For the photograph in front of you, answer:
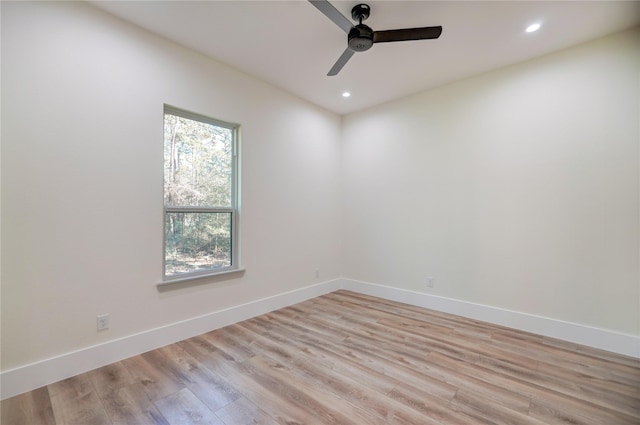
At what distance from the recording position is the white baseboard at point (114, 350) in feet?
6.17

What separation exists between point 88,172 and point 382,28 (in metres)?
→ 2.77

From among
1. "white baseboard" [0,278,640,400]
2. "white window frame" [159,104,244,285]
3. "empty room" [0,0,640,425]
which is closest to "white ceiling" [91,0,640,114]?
"empty room" [0,0,640,425]

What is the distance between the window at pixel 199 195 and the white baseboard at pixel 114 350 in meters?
0.49

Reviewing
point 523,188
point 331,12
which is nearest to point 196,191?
point 331,12

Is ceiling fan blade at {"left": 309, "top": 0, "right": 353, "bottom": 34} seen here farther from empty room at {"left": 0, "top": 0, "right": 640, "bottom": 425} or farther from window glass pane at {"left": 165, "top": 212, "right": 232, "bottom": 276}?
window glass pane at {"left": 165, "top": 212, "right": 232, "bottom": 276}

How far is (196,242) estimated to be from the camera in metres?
2.90

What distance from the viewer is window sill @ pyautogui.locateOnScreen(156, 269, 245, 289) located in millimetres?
2617

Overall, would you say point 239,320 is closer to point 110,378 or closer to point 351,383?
point 110,378

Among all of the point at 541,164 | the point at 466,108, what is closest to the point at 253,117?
the point at 466,108

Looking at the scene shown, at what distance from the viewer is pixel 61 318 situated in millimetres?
2062

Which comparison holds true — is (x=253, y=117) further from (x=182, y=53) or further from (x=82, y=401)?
(x=82, y=401)

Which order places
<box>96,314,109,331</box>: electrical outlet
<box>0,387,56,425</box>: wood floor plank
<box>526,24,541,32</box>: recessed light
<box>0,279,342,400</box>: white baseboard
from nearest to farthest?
1. <box>0,387,56,425</box>: wood floor plank
2. <box>0,279,342,400</box>: white baseboard
3. <box>96,314,109,331</box>: electrical outlet
4. <box>526,24,541,32</box>: recessed light

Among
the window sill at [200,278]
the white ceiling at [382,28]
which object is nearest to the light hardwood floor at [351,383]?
the window sill at [200,278]

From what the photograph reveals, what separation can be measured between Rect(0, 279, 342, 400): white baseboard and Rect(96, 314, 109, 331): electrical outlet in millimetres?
130
